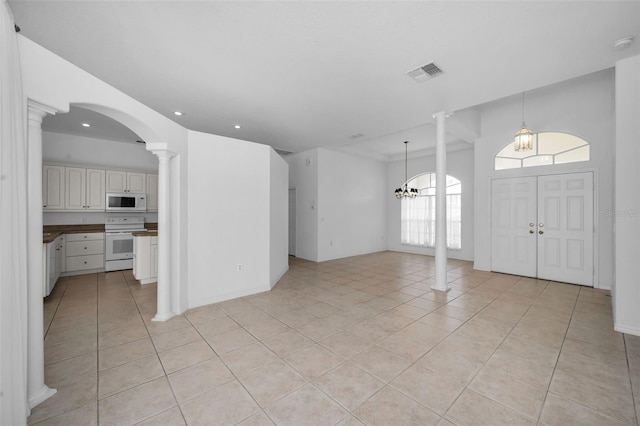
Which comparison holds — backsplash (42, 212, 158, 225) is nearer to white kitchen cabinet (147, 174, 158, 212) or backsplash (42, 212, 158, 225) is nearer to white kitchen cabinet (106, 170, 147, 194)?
white kitchen cabinet (147, 174, 158, 212)

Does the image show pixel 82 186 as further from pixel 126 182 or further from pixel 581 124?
pixel 581 124

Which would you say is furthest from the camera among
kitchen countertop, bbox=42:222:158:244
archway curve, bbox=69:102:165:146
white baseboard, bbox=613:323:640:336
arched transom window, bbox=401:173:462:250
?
arched transom window, bbox=401:173:462:250

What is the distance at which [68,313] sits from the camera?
3.57m

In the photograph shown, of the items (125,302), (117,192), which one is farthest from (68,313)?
(117,192)

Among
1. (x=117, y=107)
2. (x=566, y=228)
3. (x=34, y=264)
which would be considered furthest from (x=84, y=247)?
Result: (x=566, y=228)

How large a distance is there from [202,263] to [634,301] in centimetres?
550

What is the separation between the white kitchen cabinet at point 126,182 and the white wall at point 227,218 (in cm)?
379

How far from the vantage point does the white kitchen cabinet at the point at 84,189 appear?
18.6 ft

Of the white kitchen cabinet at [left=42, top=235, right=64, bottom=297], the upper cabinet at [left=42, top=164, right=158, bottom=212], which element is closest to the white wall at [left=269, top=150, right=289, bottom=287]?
the white kitchen cabinet at [left=42, top=235, right=64, bottom=297]

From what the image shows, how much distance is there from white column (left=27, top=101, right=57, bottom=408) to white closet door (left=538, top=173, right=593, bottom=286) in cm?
749

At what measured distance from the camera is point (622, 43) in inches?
108

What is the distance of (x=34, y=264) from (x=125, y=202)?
200 inches

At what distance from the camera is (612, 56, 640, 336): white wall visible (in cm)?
300

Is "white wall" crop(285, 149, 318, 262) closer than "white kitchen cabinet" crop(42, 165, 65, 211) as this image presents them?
No
